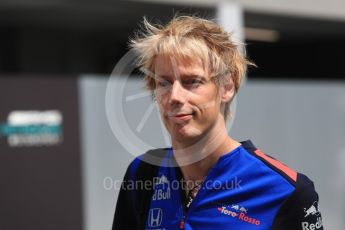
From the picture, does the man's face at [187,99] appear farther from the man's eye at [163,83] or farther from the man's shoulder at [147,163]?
the man's shoulder at [147,163]

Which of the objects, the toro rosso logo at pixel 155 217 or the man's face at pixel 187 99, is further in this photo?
the toro rosso logo at pixel 155 217

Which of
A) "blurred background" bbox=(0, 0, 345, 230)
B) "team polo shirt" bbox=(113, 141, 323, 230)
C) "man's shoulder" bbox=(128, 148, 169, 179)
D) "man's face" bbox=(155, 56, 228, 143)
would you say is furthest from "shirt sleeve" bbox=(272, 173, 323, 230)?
"blurred background" bbox=(0, 0, 345, 230)

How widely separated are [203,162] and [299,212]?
11.7 inches

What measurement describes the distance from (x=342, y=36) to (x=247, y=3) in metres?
3.86

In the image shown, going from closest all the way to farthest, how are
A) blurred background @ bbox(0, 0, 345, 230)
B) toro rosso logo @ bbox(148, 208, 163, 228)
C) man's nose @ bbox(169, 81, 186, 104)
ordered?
man's nose @ bbox(169, 81, 186, 104)
toro rosso logo @ bbox(148, 208, 163, 228)
blurred background @ bbox(0, 0, 345, 230)

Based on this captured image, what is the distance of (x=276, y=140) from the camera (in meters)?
6.70

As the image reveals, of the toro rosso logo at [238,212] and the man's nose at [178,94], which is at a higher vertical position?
the man's nose at [178,94]

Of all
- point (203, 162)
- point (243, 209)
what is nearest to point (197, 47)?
point (203, 162)

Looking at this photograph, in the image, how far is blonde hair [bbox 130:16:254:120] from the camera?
1576 mm

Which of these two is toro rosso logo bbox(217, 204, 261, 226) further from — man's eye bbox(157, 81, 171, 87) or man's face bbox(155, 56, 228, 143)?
man's eye bbox(157, 81, 171, 87)

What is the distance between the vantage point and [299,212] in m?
1.57

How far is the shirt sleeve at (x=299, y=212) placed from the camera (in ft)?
5.15

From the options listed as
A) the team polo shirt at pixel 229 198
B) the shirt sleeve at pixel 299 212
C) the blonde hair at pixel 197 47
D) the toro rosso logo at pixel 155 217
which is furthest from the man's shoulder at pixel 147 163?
the shirt sleeve at pixel 299 212

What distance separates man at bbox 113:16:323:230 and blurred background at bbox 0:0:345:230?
0.59 metres
